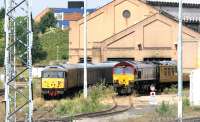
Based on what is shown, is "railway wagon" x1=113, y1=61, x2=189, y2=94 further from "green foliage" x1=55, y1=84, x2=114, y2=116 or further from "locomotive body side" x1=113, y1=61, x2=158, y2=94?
"green foliage" x1=55, y1=84, x2=114, y2=116

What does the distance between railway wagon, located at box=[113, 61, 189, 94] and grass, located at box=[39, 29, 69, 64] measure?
59724 mm

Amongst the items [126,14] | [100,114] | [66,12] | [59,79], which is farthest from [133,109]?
[66,12]

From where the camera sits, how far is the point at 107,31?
78.8m

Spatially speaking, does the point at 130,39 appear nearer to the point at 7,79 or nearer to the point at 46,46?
the point at 46,46

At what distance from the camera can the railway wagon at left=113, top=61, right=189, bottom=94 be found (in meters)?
48.4

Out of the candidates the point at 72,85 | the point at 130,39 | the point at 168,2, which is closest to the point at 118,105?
the point at 72,85

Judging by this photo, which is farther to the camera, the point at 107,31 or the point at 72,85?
the point at 107,31

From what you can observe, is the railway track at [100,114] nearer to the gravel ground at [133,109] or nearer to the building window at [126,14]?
the gravel ground at [133,109]

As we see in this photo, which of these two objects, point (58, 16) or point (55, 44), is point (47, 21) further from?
point (55, 44)

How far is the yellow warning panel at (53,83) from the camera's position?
4472 cm

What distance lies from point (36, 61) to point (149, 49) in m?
44.3

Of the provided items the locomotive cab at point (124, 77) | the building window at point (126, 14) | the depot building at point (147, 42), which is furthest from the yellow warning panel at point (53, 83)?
the building window at point (126, 14)

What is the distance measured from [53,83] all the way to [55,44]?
71.7 metres

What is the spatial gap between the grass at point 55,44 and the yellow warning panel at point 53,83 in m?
65.6
